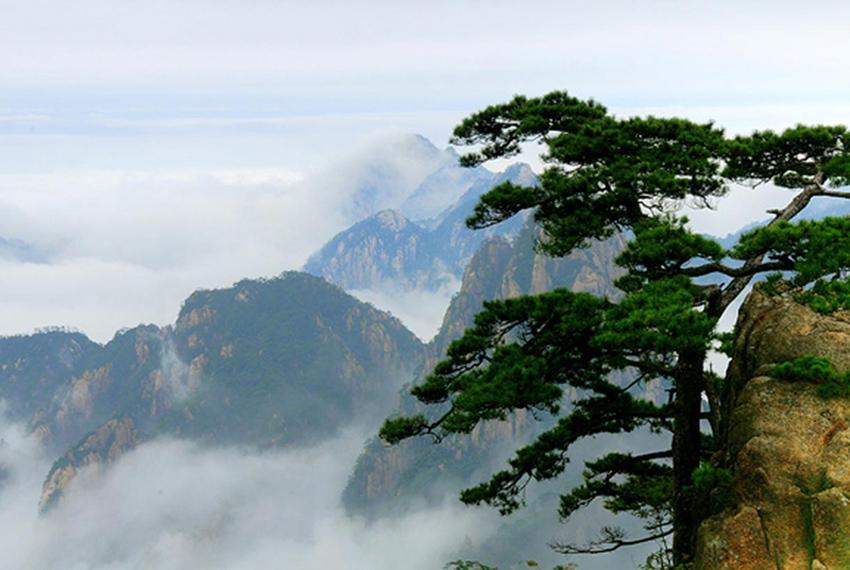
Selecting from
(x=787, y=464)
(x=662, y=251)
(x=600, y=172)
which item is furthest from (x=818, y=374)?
(x=600, y=172)

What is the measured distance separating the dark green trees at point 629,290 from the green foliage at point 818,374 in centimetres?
119

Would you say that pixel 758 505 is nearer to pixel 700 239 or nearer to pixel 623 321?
pixel 623 321

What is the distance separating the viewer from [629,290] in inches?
555

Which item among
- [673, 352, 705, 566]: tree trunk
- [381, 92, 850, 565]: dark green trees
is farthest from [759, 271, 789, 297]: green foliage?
[673, 352, 705, 566]: tree trunk

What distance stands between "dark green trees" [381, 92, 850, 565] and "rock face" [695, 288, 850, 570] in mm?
990

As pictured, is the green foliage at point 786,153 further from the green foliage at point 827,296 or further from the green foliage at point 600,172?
the green foliage at point 827,296

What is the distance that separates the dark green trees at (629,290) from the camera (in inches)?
490

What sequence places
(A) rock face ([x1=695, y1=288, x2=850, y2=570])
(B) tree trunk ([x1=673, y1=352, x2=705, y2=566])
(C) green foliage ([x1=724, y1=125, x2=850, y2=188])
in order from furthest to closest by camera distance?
(C) green foliage ([x1=724, y1=125, x2=850, y2=188]) → (B) tree trunk ([x1=673, y1=352, x2=705, y2=566]) → (A) rock face ([x1=695, y1=288, x2=850, y2=570])

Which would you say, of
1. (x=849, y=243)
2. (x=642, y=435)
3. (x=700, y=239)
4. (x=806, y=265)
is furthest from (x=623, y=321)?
(x=642, y=435)

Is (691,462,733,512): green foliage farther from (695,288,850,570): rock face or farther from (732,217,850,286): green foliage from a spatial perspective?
(732,217,850,286): green foliage

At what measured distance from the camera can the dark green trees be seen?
12445 mm

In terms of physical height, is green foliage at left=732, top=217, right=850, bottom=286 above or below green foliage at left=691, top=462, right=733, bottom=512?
above

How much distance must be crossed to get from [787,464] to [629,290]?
15.7 ft

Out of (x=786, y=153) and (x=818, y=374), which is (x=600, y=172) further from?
(x=818, y=374)
